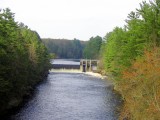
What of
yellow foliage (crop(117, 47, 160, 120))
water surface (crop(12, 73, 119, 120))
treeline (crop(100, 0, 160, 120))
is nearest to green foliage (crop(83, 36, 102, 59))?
water surface (crop(12, 73, 119, 120))

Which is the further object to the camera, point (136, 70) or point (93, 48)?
point (93, 48)

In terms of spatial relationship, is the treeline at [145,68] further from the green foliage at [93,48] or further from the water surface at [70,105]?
the green foliage at [93,48]

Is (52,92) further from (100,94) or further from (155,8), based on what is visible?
(155,8)

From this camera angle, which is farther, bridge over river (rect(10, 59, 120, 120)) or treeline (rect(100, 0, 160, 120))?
bridge over river (rect(10, 59, 120, 120))

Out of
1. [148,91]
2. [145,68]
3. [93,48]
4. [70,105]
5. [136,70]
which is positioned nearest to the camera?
[148,91]

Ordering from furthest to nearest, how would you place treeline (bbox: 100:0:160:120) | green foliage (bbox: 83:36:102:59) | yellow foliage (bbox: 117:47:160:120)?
green foliage (bbox: 83:36:102:59), treeline (bbox: 100:0:160:120), yellow foliage (bbox: 117:47:160:120)

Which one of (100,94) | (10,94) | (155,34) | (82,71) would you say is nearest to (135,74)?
(155,34)

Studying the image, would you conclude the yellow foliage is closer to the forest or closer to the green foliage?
the forest

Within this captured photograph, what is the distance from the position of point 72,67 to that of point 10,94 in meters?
90.5

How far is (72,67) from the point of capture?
452 feet

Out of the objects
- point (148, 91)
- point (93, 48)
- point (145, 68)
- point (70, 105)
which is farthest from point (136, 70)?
point (93, 48)

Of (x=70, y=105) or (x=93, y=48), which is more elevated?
(x=93, y=48)

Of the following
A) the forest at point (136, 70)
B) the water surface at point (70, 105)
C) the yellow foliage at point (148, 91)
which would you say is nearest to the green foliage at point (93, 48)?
the water surface at point (70, 105)

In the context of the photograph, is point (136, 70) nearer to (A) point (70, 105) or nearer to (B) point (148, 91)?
(B) point (148, 91)
